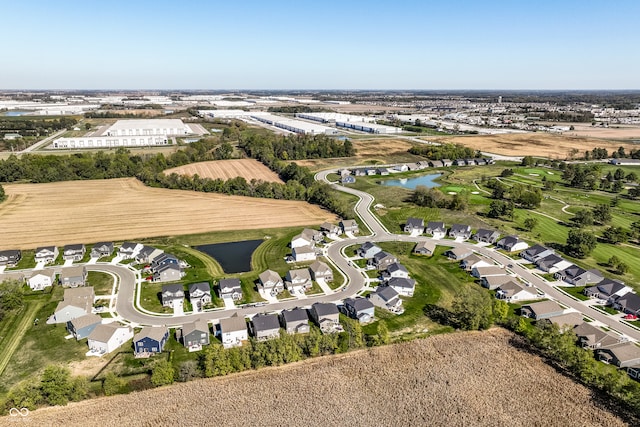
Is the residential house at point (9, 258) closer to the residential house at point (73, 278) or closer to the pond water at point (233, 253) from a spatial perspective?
the residential house at point (73, 278)

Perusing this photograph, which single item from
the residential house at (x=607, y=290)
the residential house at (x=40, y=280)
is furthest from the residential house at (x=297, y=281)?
the residential house at (x=607, y=290)

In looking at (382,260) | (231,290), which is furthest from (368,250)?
(231,290)

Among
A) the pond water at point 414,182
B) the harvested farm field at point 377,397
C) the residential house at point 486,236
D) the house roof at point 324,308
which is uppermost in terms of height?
the residential house at point 486,236

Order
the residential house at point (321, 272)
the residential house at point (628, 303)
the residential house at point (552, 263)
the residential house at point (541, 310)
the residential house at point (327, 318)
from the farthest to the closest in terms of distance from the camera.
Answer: the residential house at point (552, 263)
the residential house at point (321, 272)
the residential house at point (628, 303)
the residential house at point (541, 310)
the residential house at point (327, 318)

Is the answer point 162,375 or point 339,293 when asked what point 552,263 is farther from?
point 162,375

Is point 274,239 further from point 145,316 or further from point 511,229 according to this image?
point 511,229

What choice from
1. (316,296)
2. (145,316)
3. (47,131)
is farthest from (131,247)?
(47,131)
